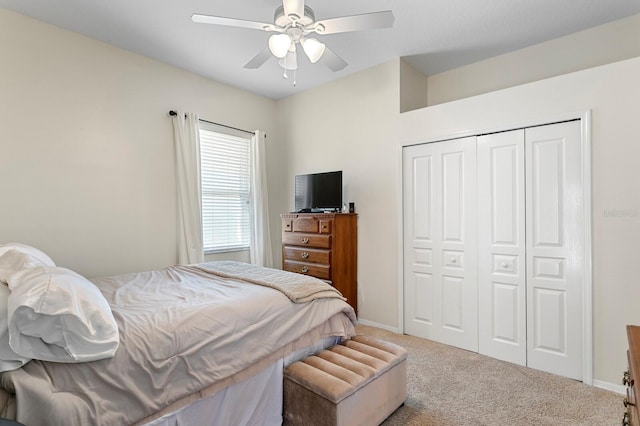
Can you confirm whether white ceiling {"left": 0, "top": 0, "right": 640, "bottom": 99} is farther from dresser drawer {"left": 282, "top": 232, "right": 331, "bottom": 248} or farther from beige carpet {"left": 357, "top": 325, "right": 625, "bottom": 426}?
beige carpet {"left": 357, "top": 325, "right": 625, "bottom": 426}

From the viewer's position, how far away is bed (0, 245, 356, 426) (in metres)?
1.12

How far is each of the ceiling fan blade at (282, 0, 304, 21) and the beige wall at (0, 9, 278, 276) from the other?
214cm

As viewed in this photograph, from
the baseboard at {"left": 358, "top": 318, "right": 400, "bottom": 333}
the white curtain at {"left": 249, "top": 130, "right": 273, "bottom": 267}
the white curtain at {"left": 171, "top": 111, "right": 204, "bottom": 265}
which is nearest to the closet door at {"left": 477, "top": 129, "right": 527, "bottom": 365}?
the baseboard at {"left": 358, "top": 318, "right": 400, "bottom": 333}

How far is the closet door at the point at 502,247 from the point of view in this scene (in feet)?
8.86

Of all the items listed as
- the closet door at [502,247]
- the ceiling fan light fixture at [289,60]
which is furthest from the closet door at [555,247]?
the ceiling fan light fixture at [289,60]

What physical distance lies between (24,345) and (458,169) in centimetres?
321

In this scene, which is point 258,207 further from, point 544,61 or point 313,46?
point 544,61

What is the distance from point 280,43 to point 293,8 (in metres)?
0.22

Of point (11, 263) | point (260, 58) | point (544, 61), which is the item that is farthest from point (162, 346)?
point (544, 61)

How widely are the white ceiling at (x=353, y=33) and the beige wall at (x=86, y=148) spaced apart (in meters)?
0.22

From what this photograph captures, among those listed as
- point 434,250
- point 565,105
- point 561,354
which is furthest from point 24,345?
point 565,105

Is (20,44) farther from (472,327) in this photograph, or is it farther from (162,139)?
(472,327)

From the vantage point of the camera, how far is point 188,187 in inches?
141

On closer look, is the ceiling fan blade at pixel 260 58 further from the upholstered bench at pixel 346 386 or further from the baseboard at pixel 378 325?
the baseboard at pixel 378 325
